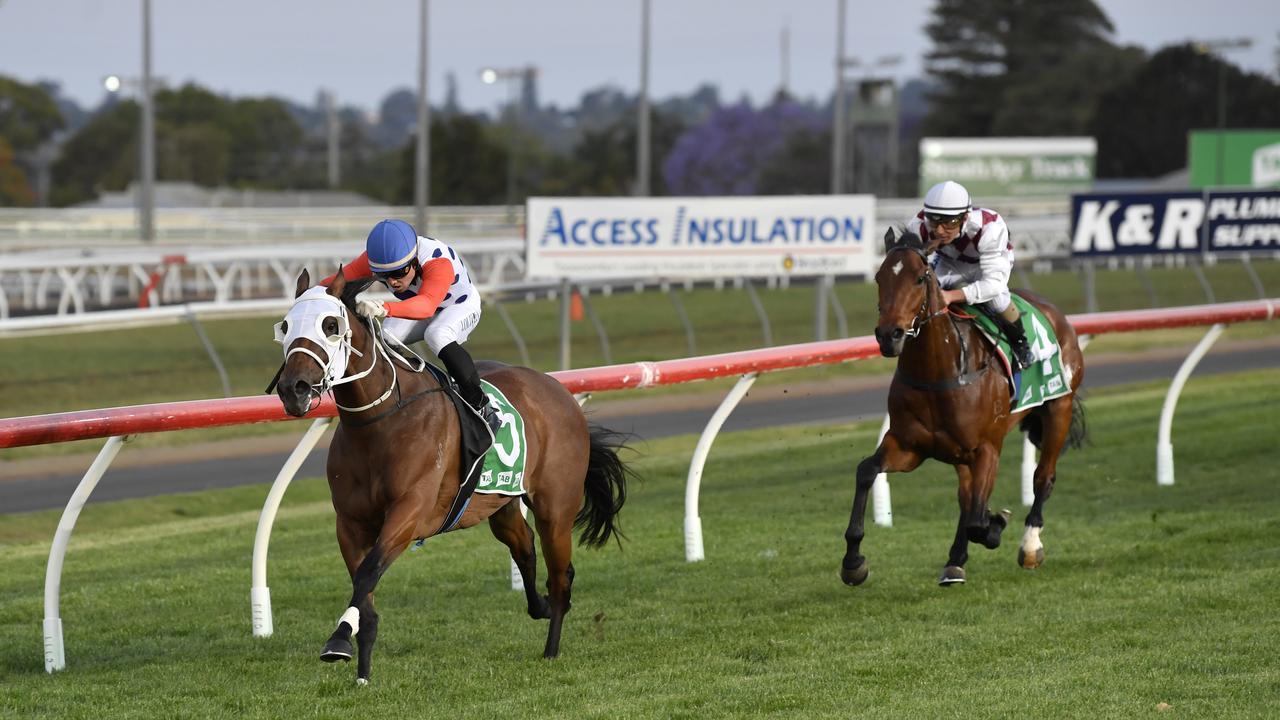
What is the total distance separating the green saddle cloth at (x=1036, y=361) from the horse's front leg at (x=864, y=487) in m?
0.64

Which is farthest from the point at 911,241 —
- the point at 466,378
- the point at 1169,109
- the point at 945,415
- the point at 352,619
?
the point at 1169,109

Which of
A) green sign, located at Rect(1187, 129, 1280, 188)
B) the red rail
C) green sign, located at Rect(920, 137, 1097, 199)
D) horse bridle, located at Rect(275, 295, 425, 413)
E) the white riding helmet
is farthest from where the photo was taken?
green sign, located at Rect(920, 137, 1097, 199)

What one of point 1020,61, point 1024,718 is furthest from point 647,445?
point 1020,61

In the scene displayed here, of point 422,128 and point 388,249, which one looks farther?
point 422,128

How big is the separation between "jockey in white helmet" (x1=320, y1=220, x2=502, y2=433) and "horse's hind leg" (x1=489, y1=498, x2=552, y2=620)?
529mm

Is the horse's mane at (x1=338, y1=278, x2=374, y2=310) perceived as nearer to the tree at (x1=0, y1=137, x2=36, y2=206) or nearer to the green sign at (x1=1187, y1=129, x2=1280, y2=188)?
the green sign at (x1=1187, y1=129, x2=1280, y2=188)

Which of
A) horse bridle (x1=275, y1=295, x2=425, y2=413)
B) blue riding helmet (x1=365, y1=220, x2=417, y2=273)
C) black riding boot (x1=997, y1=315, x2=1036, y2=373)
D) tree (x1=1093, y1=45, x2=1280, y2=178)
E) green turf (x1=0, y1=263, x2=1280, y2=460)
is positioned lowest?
green turf (x1=0, y1=263, x2=1280, y2=460)

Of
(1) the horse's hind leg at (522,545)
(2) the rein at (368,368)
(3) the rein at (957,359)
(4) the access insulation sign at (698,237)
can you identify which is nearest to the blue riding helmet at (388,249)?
(2) the rein at (368,368)

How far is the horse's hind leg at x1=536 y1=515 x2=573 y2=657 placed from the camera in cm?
637

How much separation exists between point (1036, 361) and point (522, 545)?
112 inches

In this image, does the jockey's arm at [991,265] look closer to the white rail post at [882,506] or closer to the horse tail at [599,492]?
the white rail post at [882,506]

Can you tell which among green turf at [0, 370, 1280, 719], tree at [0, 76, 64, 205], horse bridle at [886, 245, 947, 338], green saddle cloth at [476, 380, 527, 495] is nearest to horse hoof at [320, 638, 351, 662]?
green turf at [0, 370, 1280, 719]

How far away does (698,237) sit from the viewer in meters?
18.3

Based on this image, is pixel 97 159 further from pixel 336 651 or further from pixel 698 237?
pixel 336 651
